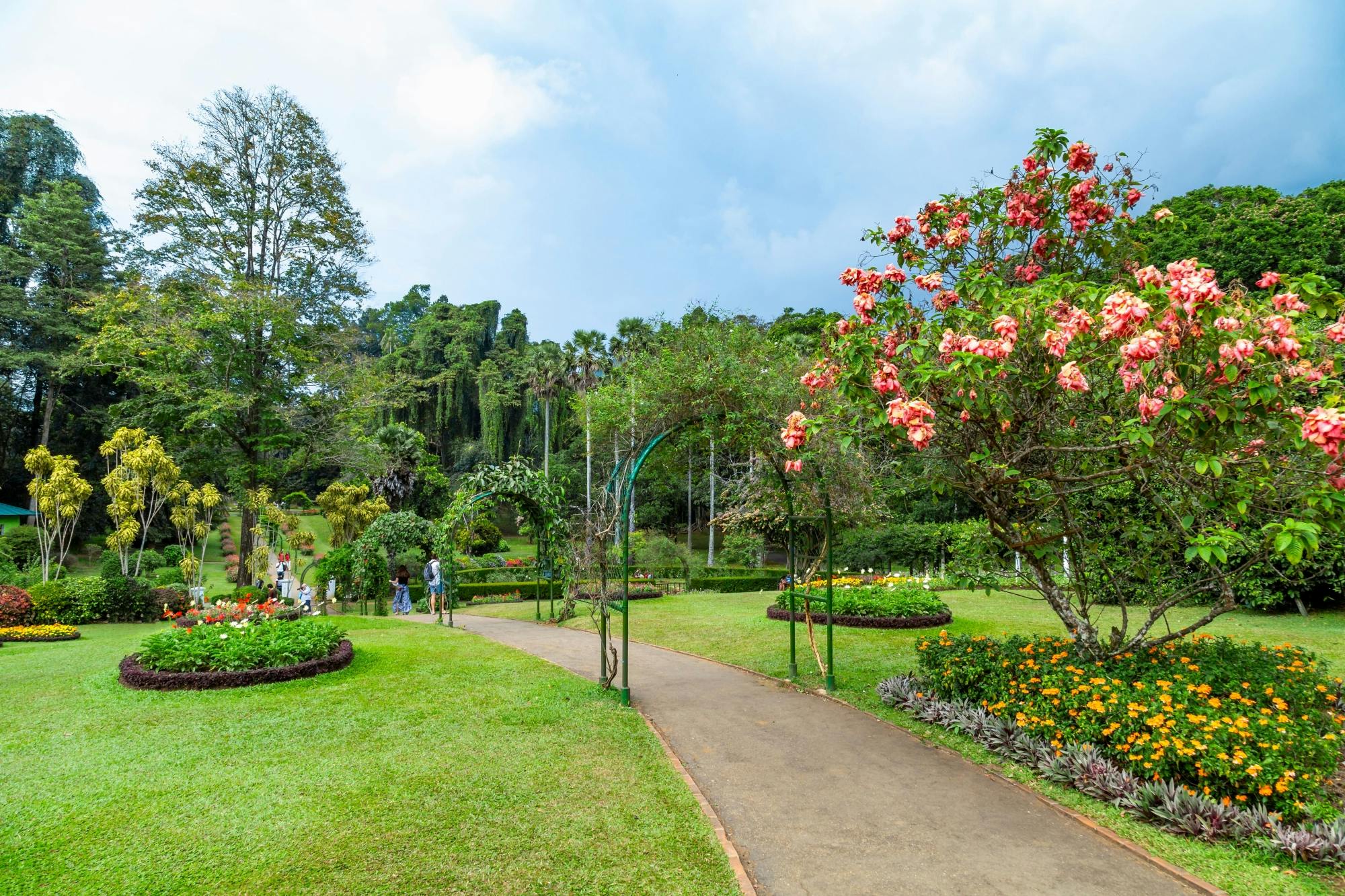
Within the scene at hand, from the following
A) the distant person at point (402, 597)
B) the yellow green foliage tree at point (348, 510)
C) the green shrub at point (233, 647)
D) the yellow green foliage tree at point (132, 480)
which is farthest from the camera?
the yellow green foliage tree at point (348, 510)

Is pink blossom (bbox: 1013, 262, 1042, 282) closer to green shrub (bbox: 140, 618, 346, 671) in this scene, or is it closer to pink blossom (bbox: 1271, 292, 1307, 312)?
pink blossom (bbox: 1271, 292, 1307, 312)

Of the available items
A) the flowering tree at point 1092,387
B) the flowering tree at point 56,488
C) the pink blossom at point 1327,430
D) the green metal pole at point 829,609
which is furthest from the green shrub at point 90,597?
the pink blossom at point 1327,430

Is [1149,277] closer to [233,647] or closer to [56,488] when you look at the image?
[233,647]

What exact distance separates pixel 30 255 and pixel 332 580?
2112 centimetres

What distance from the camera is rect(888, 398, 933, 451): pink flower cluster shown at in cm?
433

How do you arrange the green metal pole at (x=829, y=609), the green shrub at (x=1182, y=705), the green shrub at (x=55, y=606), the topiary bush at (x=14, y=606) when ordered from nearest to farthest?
the green shrub at (x=1182, y=705)
the green metal pole at (x=829, y=609)
the topiary bush at (x=14, y=606)
the green shrub at (x=55, y=606)

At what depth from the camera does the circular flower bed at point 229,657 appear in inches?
294

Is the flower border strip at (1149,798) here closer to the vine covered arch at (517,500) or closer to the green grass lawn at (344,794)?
the green grass lawn at (344,794)

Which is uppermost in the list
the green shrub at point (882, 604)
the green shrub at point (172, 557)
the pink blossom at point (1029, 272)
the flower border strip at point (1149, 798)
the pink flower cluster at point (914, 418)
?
the pink blossom at point (1029, 272)

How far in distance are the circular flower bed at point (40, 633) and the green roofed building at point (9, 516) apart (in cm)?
1641

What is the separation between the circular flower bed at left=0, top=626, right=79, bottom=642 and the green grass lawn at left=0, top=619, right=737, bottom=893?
5.96 meters

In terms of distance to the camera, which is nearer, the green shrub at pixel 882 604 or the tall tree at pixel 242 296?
the green shrub at pixel 882 604

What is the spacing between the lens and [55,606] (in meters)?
13.8

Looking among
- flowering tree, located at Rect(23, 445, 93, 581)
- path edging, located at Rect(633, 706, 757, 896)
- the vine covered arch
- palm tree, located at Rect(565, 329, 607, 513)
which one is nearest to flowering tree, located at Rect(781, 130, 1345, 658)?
path edging, located at Rect(633, 706, 757, 896)
